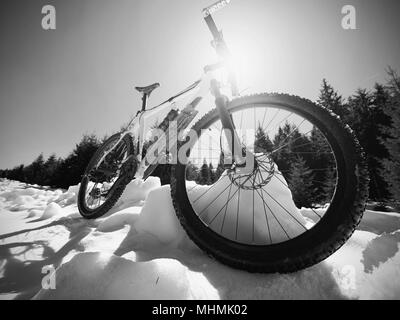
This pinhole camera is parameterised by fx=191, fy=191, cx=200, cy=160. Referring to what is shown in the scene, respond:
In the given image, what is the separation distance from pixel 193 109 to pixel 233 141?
774 mm

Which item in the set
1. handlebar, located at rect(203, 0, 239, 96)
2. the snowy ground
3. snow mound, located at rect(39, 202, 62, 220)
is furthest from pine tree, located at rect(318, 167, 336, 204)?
snow mound, located at rect(39, 202, 62, 220)

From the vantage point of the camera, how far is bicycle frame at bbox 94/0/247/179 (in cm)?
159

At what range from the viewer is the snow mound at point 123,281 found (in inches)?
31.6

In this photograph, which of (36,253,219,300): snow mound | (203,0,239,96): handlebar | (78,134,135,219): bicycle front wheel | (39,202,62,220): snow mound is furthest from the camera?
(39,202,62,220): snow mound

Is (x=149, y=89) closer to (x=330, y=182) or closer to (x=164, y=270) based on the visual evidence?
(x=164, y=270)

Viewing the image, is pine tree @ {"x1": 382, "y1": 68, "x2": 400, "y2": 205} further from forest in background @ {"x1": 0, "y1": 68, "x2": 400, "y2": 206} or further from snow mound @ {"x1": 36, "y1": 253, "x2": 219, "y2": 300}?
snow mound @ {"x1": 36, "y1": 253, "x2": 219, "y2": 300}

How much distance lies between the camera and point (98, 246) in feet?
4.95

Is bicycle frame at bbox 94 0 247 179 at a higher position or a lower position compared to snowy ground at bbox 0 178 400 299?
higher

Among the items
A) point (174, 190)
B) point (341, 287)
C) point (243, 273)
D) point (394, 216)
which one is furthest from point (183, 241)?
point (394, 216)

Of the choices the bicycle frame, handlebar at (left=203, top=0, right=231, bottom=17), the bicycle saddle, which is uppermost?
handlebar at (left=203, top=0, right=231, bottom=17)

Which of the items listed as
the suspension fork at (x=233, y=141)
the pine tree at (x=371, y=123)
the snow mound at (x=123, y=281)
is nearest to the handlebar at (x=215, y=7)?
the suspension fork at (x=233, y=141)

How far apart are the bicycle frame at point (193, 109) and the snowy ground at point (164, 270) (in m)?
0.79

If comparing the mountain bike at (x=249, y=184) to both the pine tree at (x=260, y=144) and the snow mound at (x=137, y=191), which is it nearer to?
the pine tree at (x=260, y=144)

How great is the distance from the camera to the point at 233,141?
1.57 metres
